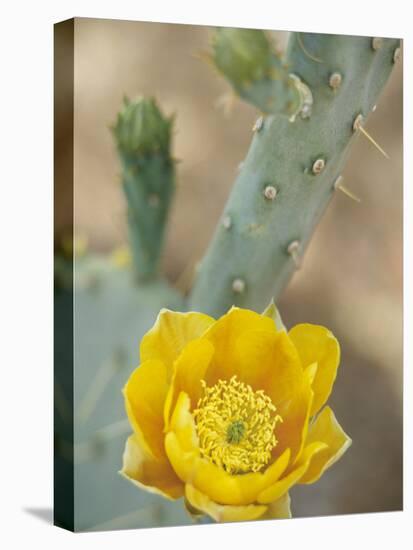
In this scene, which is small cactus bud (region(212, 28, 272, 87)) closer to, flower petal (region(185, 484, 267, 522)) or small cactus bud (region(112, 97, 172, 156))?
small cactus bud (region(112, 97, 172, 156))

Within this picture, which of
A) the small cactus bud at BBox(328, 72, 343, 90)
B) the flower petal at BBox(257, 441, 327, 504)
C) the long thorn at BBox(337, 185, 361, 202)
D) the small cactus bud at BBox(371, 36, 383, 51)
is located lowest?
the flower petal at BBox(257, 441, 327, 504)

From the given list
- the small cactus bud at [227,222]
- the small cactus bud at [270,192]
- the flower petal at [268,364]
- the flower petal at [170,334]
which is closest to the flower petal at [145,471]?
the flower petal at [170,334]

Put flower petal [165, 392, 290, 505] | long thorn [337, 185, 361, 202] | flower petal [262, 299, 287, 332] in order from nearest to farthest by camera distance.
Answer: flower petal [165, 392, 290, 505] < flower petal [262, 299, 287, 332] < long thorn [337, 185, 361, 202]

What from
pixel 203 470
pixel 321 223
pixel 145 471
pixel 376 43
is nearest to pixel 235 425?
pixel 203 470

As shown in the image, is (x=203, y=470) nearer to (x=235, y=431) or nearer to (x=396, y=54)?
(x=235, y=431)

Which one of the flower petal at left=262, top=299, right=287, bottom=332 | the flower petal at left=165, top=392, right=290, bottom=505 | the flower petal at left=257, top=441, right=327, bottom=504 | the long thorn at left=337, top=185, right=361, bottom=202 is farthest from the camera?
the long thorn at left=337, top=185, right=361, bottom=202

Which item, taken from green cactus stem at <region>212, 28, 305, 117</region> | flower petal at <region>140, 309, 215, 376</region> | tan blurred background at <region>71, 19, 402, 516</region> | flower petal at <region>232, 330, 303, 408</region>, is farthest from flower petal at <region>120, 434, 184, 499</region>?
green cactus stem at <region>212, 28, 305, 117</region>
